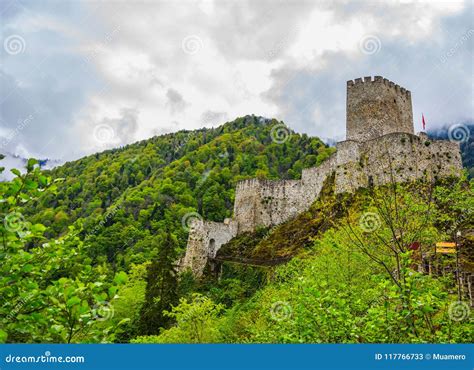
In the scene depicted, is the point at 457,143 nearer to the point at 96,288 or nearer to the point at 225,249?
the point at 225,249

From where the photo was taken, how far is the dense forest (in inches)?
285

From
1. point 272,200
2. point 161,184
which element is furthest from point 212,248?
point 161,184

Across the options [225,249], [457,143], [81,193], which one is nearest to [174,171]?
[81,193]

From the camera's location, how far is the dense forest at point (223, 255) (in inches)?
285

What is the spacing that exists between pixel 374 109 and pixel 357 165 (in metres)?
6.36

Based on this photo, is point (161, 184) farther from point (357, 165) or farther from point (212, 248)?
point (357, 165)

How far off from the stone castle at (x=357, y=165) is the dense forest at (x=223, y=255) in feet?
5.51

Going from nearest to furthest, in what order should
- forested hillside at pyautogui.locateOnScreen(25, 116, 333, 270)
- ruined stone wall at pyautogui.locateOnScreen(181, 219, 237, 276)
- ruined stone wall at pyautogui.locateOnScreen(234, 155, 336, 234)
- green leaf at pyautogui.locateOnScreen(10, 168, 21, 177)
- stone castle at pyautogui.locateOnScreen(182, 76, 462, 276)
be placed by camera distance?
1. green leaf at pyautogui.locateOnScreen(10, 168, 21, 177)
2. stone castle at pyautogui.locateOnScreen(182, 76, 462, 276)
3. ruined stone wall at pyautogui.locateOnScreen(181, 219, 237, 276)
4. ruined stone wall at pyautogui.locateOnScreen(234, 155, 336, 234)
5. forested hillside at pyautogui.locateOnScreen(25, 116, 333, 270)

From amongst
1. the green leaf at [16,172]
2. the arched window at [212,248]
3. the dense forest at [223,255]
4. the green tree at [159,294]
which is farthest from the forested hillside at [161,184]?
the green leaf at [16,172]

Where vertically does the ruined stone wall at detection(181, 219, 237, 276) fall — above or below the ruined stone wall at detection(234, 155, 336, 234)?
below

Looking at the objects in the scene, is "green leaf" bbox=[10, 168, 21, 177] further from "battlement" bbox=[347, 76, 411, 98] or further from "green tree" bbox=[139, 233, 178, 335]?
"battlement" bbox=[347, 76, 411, 98]

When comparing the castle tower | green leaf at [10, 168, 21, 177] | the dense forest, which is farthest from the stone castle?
green leaf at [10, 168, 21, 177]

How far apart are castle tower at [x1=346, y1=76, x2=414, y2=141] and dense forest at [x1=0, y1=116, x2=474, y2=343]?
6.12 m

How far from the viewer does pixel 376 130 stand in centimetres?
3847
